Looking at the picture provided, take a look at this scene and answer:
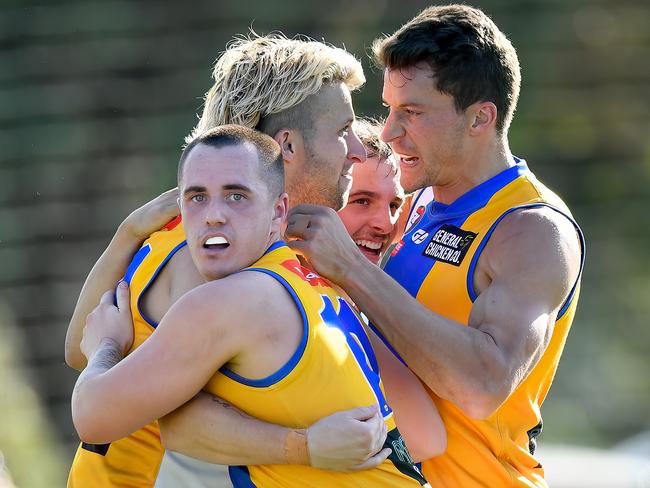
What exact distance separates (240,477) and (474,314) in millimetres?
848

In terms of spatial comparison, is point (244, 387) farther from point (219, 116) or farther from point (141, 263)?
point (219, 116)

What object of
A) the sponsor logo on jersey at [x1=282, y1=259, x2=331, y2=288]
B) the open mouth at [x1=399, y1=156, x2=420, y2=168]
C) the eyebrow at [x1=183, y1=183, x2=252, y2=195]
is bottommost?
the sponsor logo on jersey at [x1=282, y1=259, x2=331, y2=288]

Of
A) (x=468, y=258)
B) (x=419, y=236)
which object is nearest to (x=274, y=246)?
(x=468, y=258)

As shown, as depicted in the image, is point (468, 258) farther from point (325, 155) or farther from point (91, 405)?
point (91, 405)

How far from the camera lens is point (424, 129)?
354 centimetres

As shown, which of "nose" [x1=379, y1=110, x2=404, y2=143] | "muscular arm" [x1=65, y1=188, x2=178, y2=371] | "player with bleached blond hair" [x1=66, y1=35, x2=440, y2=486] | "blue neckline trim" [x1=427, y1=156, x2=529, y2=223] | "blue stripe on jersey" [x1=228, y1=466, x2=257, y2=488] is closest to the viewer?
"blue stripe on jersey" [x1=228, y1=466, x2=257, y2=488]

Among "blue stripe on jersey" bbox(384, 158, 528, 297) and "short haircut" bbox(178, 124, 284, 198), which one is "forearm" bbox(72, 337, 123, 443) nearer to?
"short haircut" bbox(178, 124, 284, 198)

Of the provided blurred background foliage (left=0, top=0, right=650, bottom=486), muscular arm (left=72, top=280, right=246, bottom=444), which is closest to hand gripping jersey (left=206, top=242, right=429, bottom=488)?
muscular arm (left=72, top=280, right=246, bottom=444)

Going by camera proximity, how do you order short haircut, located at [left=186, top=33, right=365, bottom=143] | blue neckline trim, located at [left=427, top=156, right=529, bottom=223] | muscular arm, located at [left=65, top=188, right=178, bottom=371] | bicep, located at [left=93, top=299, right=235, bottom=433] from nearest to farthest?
1. bicep, located at [left=93, top=299, right=235, bottom=433]
2. muscular arm, located at [left=65, top=188, right=178, bottom=371]
3. short haircut, located at [left=186, top=33, right=365, bottom=143]
4. blue neckline trim, located at [left=427, top=156, right=529, bottom=223]

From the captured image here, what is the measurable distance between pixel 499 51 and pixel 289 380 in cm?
153

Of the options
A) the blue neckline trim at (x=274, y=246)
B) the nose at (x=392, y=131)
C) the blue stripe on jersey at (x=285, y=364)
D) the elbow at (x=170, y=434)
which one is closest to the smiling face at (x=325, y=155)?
the nose at (x=392, y=131)

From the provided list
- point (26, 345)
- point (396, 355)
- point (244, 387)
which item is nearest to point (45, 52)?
point (26, 345)

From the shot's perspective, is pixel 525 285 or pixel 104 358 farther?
pixel 525 285

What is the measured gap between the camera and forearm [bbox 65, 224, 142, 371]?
329 centimetres
